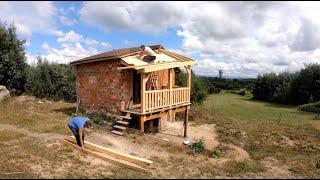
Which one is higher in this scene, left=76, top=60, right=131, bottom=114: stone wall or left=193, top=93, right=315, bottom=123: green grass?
left=76, top=60, right=131, bottom=114: stone wall

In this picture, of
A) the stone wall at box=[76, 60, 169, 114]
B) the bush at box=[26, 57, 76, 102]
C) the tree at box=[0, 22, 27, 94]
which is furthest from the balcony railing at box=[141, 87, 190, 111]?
the tree at box=[0, 22, 27, 94]

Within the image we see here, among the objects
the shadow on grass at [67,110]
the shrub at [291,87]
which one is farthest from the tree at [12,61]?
the shrub at [291,87]

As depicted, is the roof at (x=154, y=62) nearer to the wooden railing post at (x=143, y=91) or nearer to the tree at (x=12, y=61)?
the wooden railing post at (x=143, y=91)

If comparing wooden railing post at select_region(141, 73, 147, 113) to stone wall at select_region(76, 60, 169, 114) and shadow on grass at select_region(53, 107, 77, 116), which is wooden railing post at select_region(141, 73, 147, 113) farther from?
shadow on grass at select_region(53, 107, 77, 116)

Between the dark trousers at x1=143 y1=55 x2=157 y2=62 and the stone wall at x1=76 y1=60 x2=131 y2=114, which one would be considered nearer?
the dark trousers at x1=143 y1=55 x2=157 y2=62

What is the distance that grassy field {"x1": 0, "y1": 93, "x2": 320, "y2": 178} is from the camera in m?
10.1

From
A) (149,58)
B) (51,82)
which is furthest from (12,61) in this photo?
(149,58)

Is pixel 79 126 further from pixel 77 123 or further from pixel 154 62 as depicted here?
pixel 154 62

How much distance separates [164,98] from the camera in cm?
1662

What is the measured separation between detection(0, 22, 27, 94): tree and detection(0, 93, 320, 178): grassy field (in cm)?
1047

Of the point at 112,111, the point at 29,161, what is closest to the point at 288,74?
the point at 112,111

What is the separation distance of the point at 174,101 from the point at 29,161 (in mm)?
8302

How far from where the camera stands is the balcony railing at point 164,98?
51.3 ft

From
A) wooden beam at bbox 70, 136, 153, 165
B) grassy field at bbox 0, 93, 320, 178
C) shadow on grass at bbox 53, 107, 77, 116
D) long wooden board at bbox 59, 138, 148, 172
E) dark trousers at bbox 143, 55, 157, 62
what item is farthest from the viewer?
shadow on grass at bbox 53, 107, 77, 116
